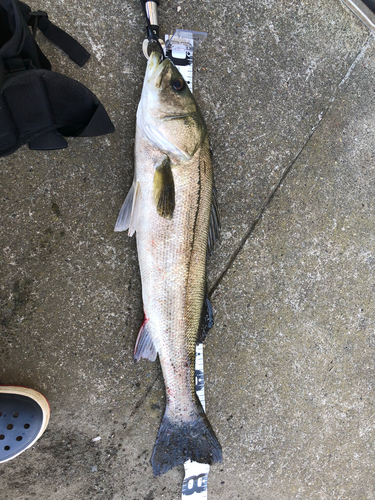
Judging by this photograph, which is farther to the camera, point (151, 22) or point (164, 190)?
point (151, 22)

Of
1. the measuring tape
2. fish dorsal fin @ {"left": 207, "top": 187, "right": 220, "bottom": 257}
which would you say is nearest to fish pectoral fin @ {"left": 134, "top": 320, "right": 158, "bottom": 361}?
the measuring tape

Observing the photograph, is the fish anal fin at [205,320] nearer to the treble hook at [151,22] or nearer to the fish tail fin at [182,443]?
the fish tail fin at [182,443]

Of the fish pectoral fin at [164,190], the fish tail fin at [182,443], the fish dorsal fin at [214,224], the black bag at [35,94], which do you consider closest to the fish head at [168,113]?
the fish pectoral fin at [164,190]

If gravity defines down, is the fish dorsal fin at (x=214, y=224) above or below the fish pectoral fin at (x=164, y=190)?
below

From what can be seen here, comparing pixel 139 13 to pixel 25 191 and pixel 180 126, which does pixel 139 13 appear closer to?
pixel 180 126

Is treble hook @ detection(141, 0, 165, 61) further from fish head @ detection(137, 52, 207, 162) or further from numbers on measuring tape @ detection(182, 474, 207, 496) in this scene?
numbers on measuring tape @ detection(182, 474, 207, 496)

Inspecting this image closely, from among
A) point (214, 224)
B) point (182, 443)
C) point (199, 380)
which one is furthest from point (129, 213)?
point (182, 443)

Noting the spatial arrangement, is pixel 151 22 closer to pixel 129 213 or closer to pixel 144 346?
pixel 129 213
